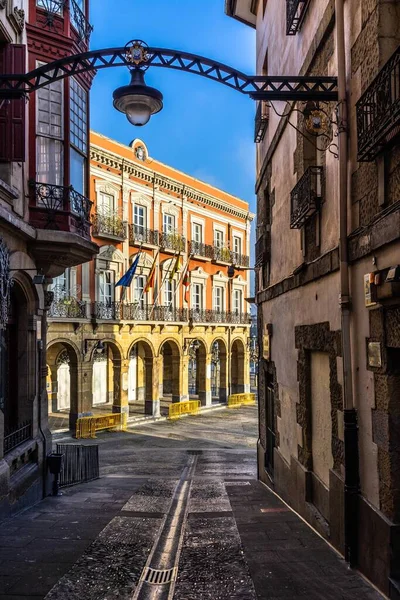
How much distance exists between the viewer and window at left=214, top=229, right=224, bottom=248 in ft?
120

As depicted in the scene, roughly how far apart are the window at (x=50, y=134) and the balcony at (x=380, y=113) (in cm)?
736

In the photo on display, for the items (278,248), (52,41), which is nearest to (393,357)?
(278,248)

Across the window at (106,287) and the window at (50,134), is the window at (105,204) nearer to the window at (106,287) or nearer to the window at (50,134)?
the window at (106,287)

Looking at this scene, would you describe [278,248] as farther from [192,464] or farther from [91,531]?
[192,464]

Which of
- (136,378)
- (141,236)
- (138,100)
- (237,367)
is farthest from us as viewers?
(237,367)

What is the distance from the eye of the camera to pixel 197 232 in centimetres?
3481

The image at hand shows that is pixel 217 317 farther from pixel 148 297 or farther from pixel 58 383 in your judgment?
pixel 58 383

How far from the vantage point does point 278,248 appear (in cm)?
1075

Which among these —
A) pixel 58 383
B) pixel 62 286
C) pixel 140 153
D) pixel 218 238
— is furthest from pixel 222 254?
pixel 62 286

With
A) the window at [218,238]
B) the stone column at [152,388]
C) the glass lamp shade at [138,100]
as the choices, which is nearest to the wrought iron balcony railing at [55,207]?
the glass lamp shade at [138,100]

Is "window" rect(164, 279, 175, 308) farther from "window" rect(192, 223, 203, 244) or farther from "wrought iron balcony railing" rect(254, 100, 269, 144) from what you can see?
"wrought iron balcony railing" rect(254, 100, 269, 144)

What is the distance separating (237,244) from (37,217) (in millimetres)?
28978

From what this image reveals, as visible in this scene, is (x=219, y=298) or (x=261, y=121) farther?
(x=219, y=298)

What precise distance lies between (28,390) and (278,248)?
5954 millimetres
